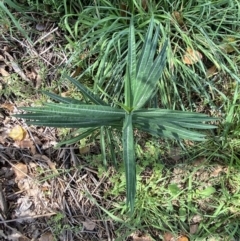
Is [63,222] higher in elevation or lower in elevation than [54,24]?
lower

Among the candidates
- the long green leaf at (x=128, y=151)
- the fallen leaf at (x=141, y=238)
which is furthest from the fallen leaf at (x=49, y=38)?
the fallen leaf at (x=141, y=238)

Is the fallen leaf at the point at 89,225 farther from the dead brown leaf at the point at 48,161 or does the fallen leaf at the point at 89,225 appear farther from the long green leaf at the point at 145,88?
the long green leaf at the point at 145,88

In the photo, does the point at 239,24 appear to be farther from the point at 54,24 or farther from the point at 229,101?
the point at 54,24

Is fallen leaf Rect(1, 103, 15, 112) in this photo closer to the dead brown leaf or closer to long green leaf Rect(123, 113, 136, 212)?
the dead brown leaf

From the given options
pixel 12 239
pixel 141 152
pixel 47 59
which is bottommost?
pixel 12 239

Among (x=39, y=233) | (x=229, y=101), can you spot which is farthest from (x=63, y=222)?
(x=229, y=101)

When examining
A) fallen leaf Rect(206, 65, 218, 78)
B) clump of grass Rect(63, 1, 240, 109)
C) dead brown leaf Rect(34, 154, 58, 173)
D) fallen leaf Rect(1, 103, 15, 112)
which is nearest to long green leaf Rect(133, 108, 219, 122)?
clump of grass Rect(63, 1, 240, 109)

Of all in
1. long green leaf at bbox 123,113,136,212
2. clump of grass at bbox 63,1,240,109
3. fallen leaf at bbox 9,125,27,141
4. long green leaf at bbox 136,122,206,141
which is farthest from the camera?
fallen leaf at bbox 9,125,27,141
